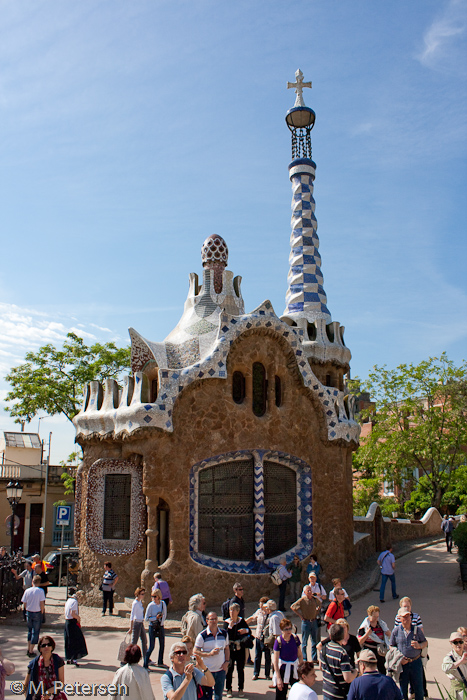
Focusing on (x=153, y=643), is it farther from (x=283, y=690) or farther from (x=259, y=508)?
A: (x=259, y=508)

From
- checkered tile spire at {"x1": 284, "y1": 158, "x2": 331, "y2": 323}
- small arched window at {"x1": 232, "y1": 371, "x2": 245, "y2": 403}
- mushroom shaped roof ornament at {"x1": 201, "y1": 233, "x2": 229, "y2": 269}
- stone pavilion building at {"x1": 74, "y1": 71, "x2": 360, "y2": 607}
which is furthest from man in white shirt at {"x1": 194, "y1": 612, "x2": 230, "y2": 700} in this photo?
checkered tile spire at {"x1": 284, "y1": 158, "x2": 331, "y2": 323}

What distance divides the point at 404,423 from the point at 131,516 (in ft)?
46.8

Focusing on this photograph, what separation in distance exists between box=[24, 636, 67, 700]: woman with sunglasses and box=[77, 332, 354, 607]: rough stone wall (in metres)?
6.24

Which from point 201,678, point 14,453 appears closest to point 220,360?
point 201,678

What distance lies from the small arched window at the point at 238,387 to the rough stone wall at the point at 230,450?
196 millimetres

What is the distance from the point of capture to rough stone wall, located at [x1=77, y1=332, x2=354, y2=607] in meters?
11.6

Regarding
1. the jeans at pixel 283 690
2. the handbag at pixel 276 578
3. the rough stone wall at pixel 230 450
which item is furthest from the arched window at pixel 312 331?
the jeans at pixel 283 690

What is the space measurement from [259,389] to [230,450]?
1.59 meters

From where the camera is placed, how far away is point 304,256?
1772cm

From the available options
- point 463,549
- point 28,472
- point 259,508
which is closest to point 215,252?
point 259,508

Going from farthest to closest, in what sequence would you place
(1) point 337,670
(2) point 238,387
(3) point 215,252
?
1. (3) point 215,252
2. (2) point 238,387
3. (1) point 337,670

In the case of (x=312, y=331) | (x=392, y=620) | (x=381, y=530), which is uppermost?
(x=312, y=331)

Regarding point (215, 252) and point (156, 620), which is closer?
point (156, 620)

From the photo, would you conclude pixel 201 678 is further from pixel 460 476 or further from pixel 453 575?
pixel 460 476
